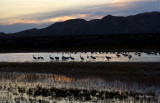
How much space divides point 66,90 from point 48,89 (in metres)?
1.38

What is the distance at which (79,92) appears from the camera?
54.7 ft

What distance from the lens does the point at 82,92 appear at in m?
16.7

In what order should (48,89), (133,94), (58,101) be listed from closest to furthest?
1. (58,101)
2. (133,94)
3. (48,89)

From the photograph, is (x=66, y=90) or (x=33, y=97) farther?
(x=66, y=90)

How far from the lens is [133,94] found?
1573 centimetres

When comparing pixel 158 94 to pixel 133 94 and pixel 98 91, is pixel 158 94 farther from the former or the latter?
pixel 98 91

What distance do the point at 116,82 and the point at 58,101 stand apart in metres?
6.81

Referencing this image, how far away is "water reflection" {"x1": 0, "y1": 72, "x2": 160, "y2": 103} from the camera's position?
14.8 metres

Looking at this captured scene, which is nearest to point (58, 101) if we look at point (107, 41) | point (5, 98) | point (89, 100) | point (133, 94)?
point (89, 100)

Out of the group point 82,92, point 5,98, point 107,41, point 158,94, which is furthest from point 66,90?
point 107,41

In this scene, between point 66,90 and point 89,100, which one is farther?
point 66,90

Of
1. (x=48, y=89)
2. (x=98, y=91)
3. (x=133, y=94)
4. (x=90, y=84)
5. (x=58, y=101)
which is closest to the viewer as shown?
(x=58, y=101)

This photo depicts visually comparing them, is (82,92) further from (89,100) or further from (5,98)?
(5,98)

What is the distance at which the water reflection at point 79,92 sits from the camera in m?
14.8
